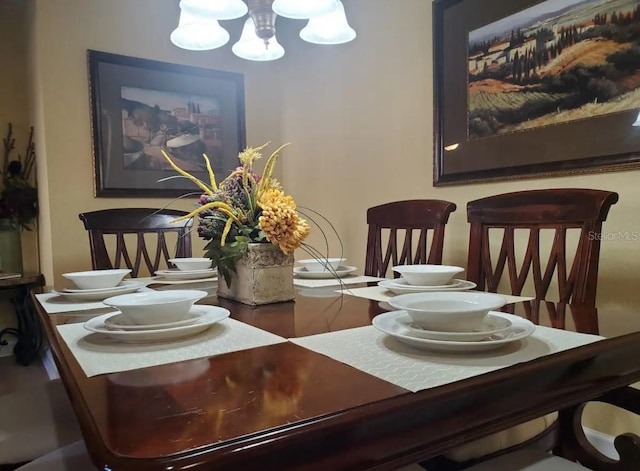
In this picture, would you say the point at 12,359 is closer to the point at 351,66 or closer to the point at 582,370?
the point at 351,66

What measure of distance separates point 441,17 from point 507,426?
6.70 feet

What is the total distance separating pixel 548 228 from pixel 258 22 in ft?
3.60

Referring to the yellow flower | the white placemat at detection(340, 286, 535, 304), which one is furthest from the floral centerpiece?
the white placemat at detection(340, 286, 535, 304)

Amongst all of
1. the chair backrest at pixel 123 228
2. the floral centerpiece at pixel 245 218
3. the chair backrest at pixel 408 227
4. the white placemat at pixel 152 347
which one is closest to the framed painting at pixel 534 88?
the chair backrest at pixel 408 227

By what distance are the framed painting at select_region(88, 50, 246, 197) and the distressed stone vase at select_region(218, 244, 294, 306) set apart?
1673mm

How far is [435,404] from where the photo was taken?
53cm

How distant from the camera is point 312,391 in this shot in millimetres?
548

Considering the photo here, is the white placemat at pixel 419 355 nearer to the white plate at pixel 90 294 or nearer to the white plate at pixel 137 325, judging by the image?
the white plate at pixel 137 325

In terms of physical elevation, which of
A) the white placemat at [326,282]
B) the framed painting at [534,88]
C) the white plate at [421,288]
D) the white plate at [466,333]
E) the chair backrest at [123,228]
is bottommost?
the white placemat at [326,282]

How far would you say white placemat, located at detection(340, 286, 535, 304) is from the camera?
1.20 metres

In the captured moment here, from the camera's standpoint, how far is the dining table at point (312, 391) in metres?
0.44

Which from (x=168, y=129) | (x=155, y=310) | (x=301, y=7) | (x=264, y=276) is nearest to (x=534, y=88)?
(x=301, y=7)

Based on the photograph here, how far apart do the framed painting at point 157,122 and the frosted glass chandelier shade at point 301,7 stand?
1.51 m

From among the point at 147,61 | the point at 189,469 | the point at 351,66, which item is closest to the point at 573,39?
the point at 351,66
